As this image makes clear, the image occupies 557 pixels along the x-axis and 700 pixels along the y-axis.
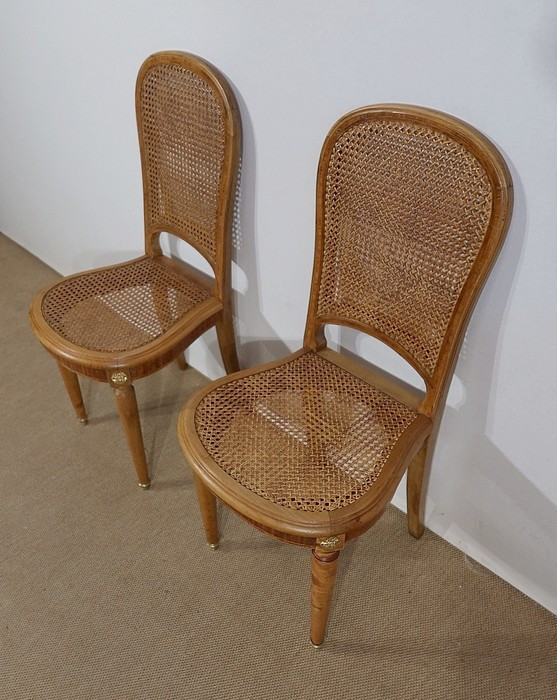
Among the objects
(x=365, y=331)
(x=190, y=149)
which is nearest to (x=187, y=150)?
(x=190, y=149)

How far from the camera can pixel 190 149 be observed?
1.41m

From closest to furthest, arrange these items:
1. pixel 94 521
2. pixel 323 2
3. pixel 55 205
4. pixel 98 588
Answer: pixel 323 2 < pixel 98 588 < pixel 94 521 < pixel 55 205

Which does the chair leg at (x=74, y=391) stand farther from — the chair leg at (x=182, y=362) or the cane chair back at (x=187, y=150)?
the cane chair back at (x=187, y=150)

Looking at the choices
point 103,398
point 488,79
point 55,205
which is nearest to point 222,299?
point 103,398

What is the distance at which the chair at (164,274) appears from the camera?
4.42 feet

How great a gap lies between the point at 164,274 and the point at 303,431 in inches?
26.9

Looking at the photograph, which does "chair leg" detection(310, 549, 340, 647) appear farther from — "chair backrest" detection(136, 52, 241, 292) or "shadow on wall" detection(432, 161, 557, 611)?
"chair backrest" detection(136, 52, 241, 292)

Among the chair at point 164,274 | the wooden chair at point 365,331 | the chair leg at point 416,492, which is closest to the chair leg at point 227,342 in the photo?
the chair at point 164,274

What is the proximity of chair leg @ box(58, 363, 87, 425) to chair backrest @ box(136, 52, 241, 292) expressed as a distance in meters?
0.50

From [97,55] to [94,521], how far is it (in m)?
1.29

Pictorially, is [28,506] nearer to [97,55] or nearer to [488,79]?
[97,55]

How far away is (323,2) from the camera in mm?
1069

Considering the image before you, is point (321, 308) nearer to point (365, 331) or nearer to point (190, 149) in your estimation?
point (365, 331)

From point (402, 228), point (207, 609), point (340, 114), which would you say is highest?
point (340, 114)
